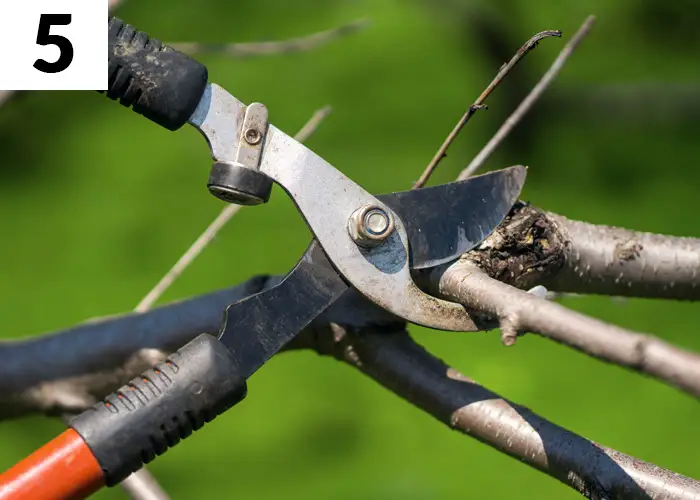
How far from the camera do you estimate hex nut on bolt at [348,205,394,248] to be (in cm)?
75

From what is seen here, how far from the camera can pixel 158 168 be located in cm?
232

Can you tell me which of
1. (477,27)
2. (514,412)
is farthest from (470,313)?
(477,27)

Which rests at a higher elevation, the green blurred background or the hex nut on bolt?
the hex nut on bolt

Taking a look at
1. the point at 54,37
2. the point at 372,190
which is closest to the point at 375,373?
the point at 54,37

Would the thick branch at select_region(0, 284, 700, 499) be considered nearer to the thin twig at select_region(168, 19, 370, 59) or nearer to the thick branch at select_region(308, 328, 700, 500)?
the thick branch at select_region(308, 328, 700, 500)

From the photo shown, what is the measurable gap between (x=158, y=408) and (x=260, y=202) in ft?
0.62

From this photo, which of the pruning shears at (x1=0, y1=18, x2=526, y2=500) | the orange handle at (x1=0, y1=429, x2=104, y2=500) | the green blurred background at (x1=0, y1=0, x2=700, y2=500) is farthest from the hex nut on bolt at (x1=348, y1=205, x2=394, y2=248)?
the green blurred background at (x1=0, y1=0, x2=700, y2=500)

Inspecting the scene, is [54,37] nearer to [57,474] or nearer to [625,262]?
[57,474]

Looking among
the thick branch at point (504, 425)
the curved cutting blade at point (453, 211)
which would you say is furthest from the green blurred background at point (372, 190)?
the curved cutting blade at point (453, 211)

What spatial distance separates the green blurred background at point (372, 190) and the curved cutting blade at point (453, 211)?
0.99m

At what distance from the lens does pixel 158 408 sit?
0.69 m

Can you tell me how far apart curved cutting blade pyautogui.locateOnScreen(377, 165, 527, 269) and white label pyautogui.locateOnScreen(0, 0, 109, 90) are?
0.31 m

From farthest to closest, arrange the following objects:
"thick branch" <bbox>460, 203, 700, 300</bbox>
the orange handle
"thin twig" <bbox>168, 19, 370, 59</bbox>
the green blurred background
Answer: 1. the green blurred background
2. "thin twig" <bbox>168, 19, 370, 59</bbox>
3. "thick branch" <bbox>460, 203, 700, 300</bbox>
4. the orange handle

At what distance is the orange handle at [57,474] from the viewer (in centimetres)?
68
